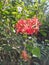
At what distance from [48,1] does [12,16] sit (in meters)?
0.70

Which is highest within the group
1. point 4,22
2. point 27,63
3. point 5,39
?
point 4,22

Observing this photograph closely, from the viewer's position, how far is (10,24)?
5.29ft

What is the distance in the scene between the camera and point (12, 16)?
1.57m

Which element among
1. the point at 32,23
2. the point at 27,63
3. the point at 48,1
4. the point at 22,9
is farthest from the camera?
the point at 48,1

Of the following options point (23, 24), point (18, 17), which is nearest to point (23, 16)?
point (18, 17)

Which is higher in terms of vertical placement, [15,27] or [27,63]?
[15,27]

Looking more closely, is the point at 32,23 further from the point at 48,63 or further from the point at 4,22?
the point at 48,63

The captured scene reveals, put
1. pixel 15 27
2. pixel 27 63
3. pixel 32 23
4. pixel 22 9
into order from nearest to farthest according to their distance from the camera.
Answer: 1. pixel 32 23
2. pixel 15 27
3. pixel 22 9
4. pixel 27 63

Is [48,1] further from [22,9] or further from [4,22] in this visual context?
[4,22]

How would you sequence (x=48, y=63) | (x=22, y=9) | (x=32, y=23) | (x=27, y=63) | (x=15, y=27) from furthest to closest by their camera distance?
(x=48, y=63)
(x=27, y=63)
(x=22, y=9)
(x=15, y=27)
(x=32, y=23)

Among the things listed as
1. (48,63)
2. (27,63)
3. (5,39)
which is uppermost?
(5,39)

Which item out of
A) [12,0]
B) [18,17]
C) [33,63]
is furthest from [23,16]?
[33,63]

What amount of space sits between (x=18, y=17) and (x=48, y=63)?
2.12ft

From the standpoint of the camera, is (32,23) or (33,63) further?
(33,63)
